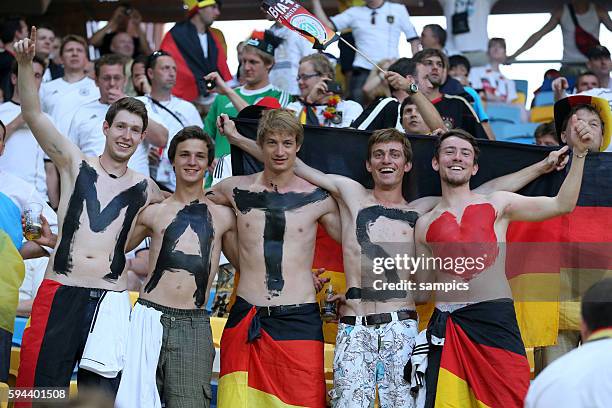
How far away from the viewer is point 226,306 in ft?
27.7

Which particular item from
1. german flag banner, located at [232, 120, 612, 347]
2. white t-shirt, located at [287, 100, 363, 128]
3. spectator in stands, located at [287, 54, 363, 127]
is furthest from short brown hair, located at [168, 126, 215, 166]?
white t-shirt, located at [287, 100, 363, 128]

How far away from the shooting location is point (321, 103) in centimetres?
877

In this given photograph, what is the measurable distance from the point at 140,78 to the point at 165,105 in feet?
1.48

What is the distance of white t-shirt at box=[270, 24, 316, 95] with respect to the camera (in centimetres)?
1152

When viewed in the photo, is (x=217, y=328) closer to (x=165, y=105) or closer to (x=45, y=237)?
(x=45, y=237)

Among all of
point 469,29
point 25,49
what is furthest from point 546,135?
point 25,49

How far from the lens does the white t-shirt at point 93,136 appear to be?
31.2 feet

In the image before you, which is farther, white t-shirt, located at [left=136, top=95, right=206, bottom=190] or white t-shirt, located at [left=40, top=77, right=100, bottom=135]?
white t-shirt, located at [left=40, top=77, right=100, bottom=135]

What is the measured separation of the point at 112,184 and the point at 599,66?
6.22 meters

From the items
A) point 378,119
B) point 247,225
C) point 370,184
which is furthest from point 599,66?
point 247,225

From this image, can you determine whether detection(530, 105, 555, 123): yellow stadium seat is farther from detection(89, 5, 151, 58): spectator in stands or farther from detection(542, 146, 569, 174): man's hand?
detection(542, 146, 569, 174): man's hand

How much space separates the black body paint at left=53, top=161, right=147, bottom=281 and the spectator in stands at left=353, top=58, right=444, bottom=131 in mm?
1908

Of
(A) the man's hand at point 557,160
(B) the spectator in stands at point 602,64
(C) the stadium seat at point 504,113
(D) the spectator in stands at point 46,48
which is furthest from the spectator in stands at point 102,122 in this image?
(B) the spectator in stands at point 602,64

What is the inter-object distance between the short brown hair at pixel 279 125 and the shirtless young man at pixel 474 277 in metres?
0.89
